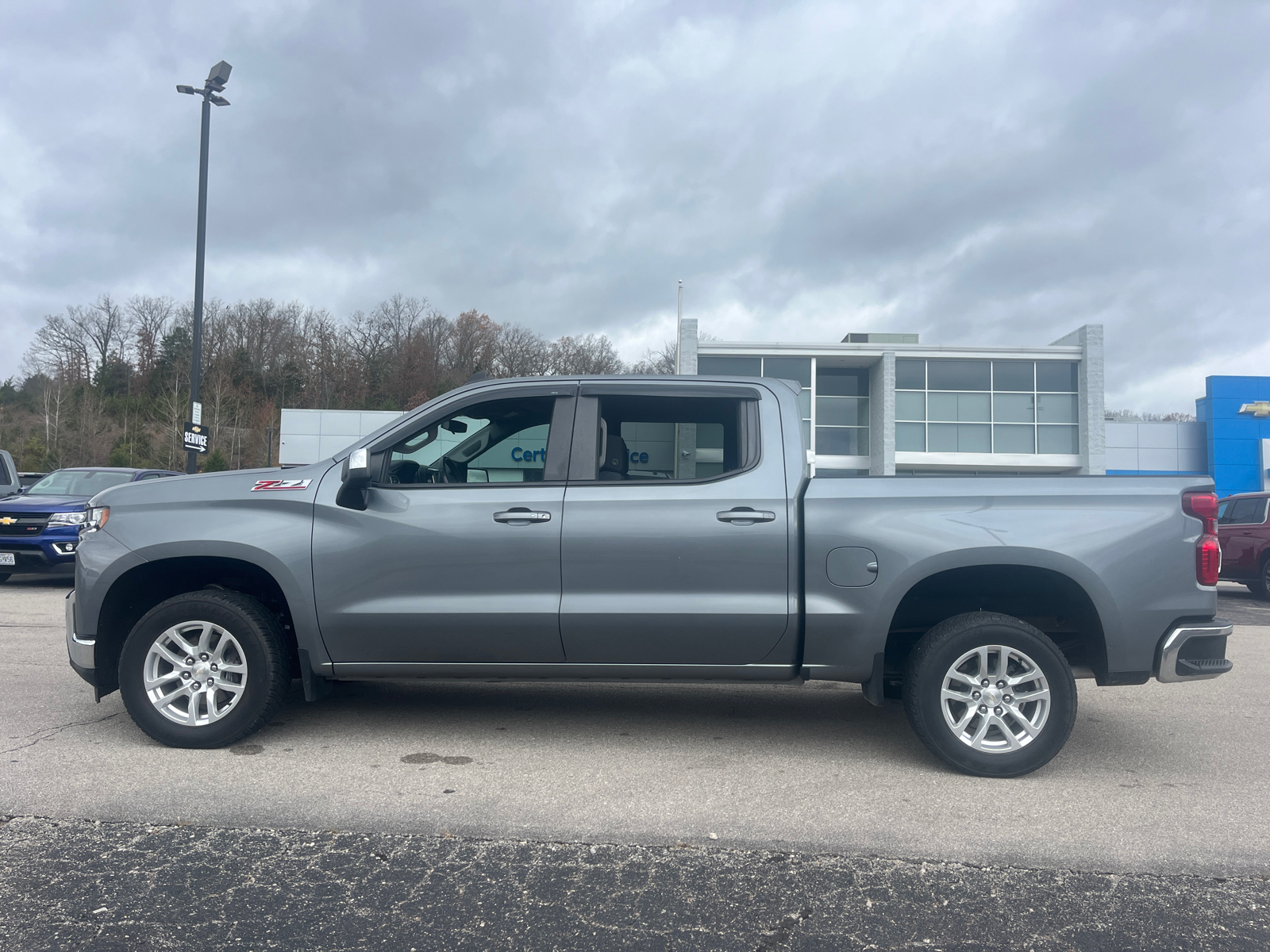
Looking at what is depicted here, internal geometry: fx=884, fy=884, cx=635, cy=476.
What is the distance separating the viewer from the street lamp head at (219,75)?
15711 millimetres

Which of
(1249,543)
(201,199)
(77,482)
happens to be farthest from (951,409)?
(77,482)

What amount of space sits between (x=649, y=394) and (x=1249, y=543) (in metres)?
13.0

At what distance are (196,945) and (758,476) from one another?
3036 mm

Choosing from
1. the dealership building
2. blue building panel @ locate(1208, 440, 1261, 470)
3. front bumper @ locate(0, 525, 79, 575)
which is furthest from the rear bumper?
blue building panel @ locate(1208, 440, 1261, 470)

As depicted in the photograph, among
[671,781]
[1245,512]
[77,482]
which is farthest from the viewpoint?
[1245,512]

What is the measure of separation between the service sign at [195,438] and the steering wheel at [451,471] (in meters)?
12.5

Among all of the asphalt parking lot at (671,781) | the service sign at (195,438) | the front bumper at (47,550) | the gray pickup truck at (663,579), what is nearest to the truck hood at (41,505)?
the front bumper at (47,550)

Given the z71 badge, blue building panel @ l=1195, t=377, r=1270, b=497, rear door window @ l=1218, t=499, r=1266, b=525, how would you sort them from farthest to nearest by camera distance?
blue building panel @ l=1195, t=377, r=1270, b=497, rear door window @ l=1218, t=499, r=1266, b=525, the z71 badge

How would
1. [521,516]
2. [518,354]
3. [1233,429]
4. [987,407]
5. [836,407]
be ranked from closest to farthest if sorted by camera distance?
[521,516]
[987,407]
[836,407]
[1233,429]
[518,354]

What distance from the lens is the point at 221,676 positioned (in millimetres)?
4570

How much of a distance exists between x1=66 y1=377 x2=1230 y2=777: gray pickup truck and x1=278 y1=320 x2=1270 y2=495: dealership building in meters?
24.5

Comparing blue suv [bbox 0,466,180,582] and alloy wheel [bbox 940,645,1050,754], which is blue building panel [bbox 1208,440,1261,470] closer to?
alloy wheel [bbox 940,645,1050,754]

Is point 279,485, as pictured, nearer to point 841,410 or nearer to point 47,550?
point 47,550

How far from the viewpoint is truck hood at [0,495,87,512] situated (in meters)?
11.5
